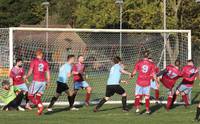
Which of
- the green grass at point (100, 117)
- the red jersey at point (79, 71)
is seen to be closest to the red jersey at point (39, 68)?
the green grass at point (100, 117)

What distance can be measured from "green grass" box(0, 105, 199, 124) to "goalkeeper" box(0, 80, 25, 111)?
793 millimetres

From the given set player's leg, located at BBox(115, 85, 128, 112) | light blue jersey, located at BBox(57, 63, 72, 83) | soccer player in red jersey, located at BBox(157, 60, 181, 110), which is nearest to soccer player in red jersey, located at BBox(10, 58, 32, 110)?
light blue jersey, located at BBox(57, 63, 72, 83)

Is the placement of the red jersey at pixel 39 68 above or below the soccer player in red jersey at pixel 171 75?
above

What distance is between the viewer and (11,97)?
18.8 metres

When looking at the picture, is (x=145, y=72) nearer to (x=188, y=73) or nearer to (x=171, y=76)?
(x=188, y=73)

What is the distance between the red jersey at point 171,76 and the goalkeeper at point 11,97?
17.1 ft

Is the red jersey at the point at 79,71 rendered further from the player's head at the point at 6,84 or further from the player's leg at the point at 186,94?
the player's leg at the point at 186,94

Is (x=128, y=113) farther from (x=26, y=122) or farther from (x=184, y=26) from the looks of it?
(x=184, y=26)

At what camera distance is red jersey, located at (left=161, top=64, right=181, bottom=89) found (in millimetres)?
19703

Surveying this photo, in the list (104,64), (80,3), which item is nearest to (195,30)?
(80,3)

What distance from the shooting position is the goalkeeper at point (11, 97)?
18.9 metres

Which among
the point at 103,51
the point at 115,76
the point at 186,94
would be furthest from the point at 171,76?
the point at 103,51

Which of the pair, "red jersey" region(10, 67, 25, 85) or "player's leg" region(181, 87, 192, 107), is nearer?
"red jersey" region(10, 67, 25, 85)

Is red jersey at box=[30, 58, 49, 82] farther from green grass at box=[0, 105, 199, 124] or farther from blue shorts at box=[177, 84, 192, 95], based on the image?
blue shorts at box=[177, 84, 192, 95]
